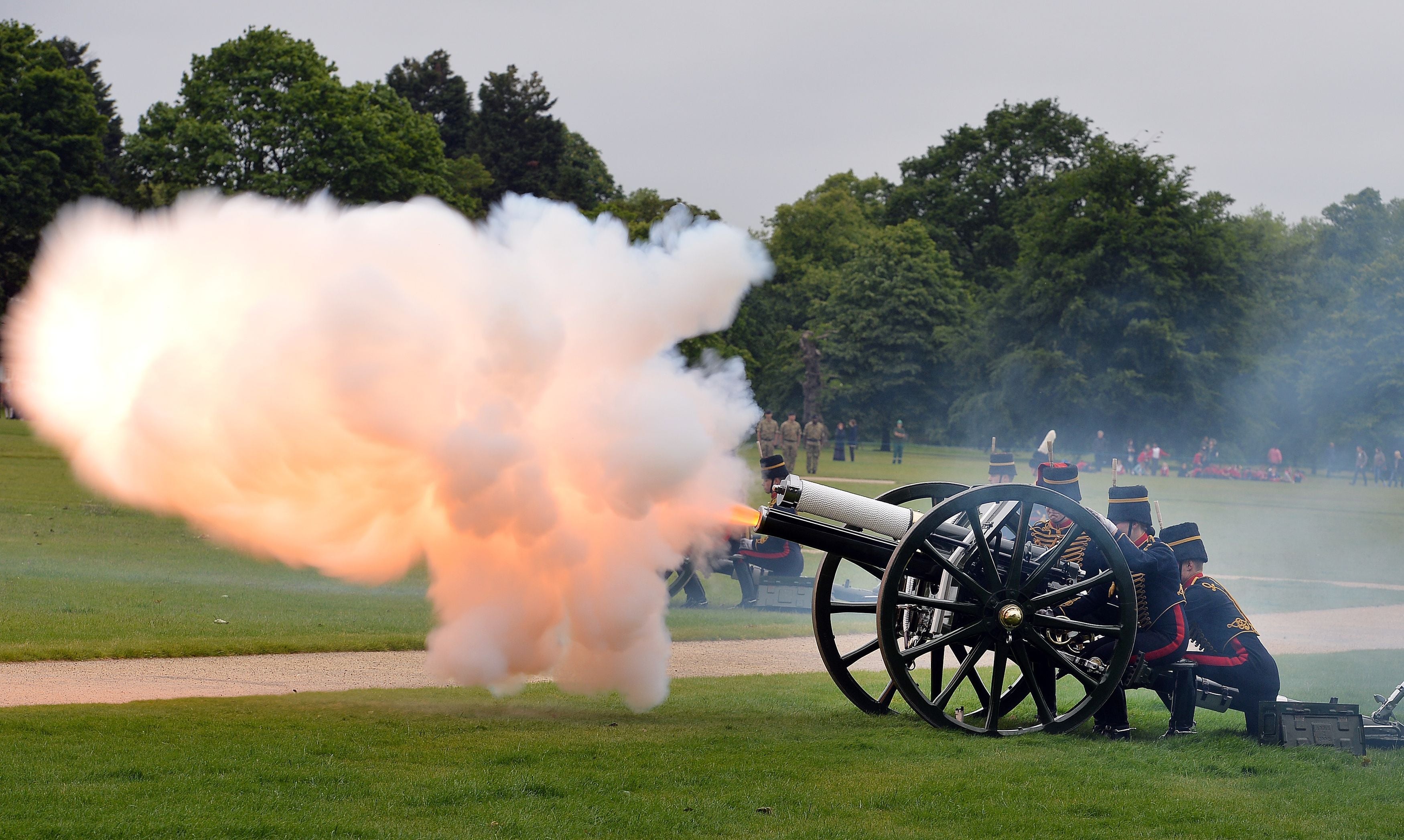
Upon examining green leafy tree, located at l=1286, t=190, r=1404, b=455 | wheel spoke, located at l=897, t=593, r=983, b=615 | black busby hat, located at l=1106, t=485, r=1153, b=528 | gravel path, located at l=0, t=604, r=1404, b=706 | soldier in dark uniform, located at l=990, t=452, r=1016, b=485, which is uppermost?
green leafy tree, located at l=1286, t=190, r=1404, b=455

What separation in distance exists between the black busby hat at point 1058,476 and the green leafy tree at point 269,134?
4976cm

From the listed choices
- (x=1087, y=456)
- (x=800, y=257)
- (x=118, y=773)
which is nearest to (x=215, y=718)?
(x=118, y=773)

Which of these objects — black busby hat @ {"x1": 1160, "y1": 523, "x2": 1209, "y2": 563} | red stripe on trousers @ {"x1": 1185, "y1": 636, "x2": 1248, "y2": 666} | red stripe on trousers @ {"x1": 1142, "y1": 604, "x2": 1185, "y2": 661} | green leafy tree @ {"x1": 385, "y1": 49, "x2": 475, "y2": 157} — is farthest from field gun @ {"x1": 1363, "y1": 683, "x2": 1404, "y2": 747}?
green leafy tree @ {"x1": 385, "y1": 49, "x2": 475, "y2": 157}

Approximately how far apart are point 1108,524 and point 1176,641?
104 centimetres

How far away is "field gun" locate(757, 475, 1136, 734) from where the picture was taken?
10.3 meters

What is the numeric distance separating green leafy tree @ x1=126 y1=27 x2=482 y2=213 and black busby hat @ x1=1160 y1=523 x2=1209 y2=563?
2047 inches

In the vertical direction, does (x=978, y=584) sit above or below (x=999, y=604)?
above

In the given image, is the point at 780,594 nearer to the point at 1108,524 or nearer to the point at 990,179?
the point at 1108,524

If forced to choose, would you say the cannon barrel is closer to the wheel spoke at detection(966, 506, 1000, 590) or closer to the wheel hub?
the wheel spoke at detection(966, 506, 1000, 590)

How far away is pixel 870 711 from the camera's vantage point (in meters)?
11.6

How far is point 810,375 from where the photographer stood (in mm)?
70375

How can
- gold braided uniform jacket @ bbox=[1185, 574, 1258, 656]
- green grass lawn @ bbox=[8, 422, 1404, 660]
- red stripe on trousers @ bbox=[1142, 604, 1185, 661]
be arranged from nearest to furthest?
red stripe on trousers @ bbox=[1142, 604, 1185, 661] < gold braided uniform jacket @ bbox=[1185, 574, 1258, 656] < green grass lawn @ bbox=[8, 422, 1404, 660]

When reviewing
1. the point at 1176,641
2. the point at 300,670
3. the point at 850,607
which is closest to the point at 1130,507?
the point at 1176,641

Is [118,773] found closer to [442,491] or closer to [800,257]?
[442,491]
